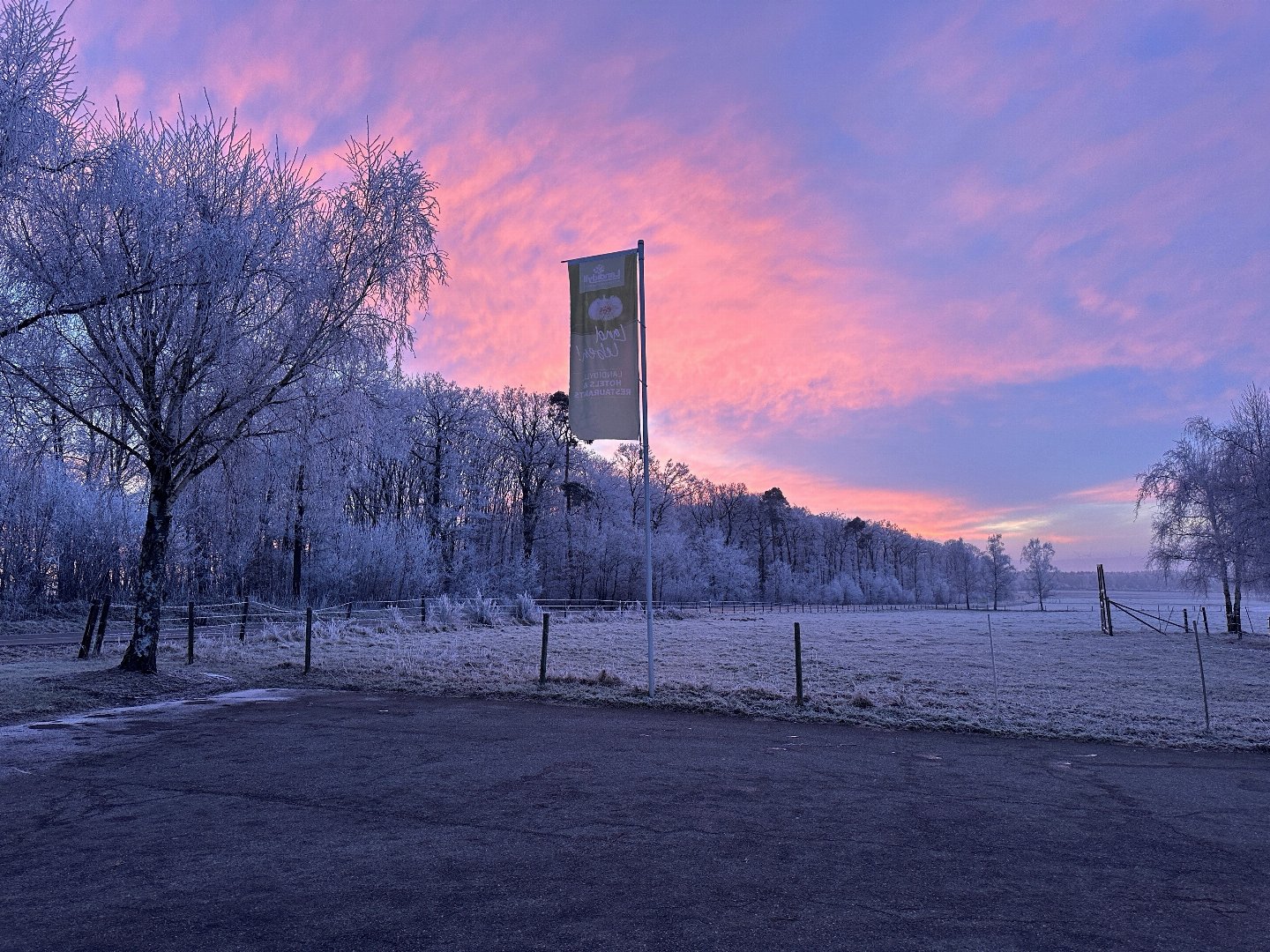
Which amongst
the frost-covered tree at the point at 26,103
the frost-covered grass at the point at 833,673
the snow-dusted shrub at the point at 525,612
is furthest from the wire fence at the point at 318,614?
the frost-covered tree at the point at 26,103

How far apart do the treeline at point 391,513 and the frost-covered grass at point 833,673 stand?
3965 mm

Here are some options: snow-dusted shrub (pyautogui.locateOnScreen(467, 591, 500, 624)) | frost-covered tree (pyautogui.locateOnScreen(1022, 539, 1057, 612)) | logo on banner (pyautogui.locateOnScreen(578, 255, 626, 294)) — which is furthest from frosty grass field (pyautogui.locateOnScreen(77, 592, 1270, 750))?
frost-covered tree (pyautogui.locateOnScreen(1022, 539, 1057, 612))

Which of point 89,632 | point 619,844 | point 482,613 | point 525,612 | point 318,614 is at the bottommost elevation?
point 525,612

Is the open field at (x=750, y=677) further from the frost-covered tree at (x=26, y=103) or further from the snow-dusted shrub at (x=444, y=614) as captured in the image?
the frost-covered tree at (x=26, y=103)

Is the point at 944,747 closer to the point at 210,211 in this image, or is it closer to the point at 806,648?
the point at 210,211

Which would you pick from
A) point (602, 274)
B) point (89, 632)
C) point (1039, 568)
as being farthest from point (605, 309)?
point (1039, 568)

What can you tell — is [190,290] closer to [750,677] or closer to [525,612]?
[750,677]

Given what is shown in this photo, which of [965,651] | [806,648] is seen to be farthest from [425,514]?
[965,651]

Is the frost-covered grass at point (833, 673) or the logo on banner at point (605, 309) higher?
the logo on banner at point (605, 309)

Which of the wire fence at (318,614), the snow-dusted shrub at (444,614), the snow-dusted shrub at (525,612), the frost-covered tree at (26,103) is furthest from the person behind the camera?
the snow-dusted shrub at (525,612)

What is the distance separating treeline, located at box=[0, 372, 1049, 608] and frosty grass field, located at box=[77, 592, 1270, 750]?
4051mm

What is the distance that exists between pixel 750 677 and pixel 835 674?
231cm

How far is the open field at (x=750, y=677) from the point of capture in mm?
10086

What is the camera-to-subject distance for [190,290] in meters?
11.6
